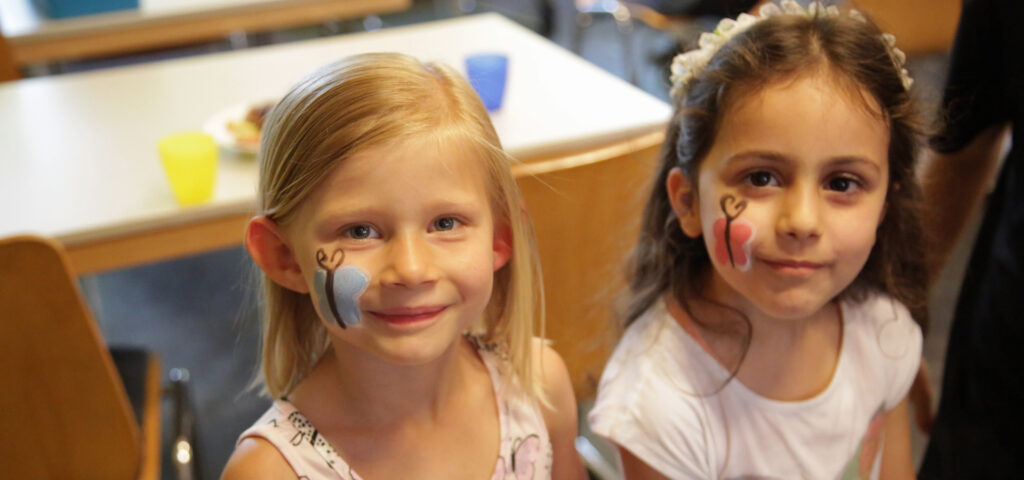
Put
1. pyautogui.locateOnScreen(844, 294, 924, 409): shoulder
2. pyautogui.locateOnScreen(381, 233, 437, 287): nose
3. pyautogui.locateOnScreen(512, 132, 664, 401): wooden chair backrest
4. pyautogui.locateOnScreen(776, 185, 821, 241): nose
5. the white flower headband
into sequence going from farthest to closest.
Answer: pyautogui.locateOnScreen(512, 132, 664, 401): wooden chair backrest < pyautogui.locateOnScreen(844, 294, 924, 409): shoulder < the white flower headband < pyautogui.locateOnScreen(776, 185, 821, 241): nose < pyautogui.locateOnScreen(381, 233, 437, 287): nose

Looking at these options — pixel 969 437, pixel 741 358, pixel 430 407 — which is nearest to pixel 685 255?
pixel 741 358

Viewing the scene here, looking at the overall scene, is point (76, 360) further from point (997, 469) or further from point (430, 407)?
point (997, 469)

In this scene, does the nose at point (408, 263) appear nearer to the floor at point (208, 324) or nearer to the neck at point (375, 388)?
the neck at point (375, 388)

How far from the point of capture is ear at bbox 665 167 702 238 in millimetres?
956

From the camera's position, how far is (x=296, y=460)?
33.4 inches

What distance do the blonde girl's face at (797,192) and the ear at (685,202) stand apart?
2.3 inches

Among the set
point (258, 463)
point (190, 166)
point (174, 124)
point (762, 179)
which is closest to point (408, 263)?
point (258, 463)

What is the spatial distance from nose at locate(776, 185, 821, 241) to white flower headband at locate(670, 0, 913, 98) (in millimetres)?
190

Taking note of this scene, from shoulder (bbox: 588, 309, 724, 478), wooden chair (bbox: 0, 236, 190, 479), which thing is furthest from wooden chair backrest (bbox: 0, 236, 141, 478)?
shoulder (bbox: 588, 309, 724, 478)

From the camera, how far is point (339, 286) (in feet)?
2.44

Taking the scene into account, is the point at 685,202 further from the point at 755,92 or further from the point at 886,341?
the point at 886,341

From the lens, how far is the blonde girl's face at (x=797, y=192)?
0.85 m

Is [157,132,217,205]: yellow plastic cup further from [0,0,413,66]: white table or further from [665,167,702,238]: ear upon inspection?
[0,0,413,66]: white table

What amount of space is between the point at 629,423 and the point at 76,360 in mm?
758
